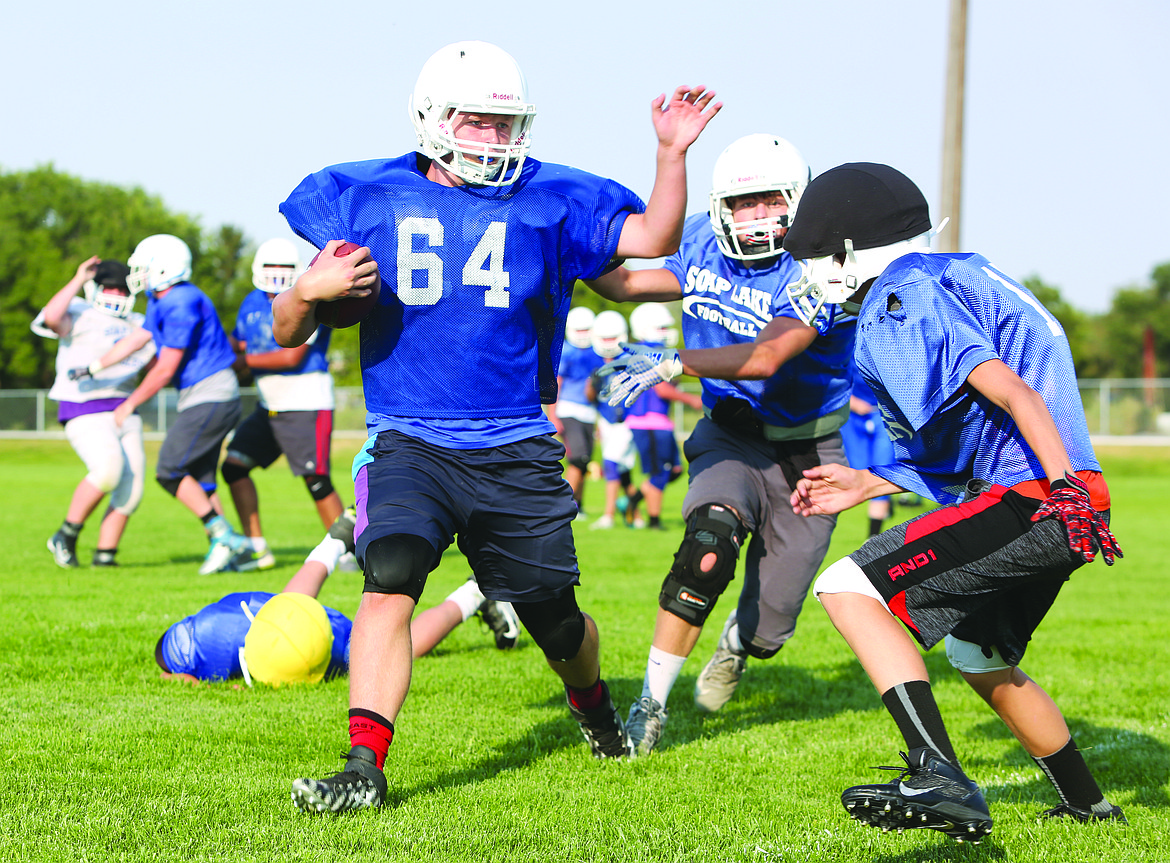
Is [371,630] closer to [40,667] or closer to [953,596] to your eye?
[953,596]

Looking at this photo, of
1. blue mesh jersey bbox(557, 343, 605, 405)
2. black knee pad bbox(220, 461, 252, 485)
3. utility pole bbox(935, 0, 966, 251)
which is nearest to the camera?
black knee pad bbox(220, 461, 252, 485)

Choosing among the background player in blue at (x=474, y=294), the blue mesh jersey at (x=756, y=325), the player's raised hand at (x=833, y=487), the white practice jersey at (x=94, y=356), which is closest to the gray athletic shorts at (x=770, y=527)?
the blue mesh jersey at (x=756, y=325)

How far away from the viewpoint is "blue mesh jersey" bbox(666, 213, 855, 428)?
4.41 meters

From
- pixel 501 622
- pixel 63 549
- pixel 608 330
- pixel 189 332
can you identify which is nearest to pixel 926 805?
pixel 501 622

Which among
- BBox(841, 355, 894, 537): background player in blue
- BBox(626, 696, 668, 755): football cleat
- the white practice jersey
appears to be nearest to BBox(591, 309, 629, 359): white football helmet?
BBox(841, 355, 894, 537): background player in blue

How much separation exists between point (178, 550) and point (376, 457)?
7.20 meters

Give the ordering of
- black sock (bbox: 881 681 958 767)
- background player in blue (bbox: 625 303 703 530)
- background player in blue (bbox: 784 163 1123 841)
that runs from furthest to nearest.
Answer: background player in blue (bbox: 625 303 703 530)
black sock (bbox: 881 681 958 767)
background player in blue (bbox: 784 163 1123 841)

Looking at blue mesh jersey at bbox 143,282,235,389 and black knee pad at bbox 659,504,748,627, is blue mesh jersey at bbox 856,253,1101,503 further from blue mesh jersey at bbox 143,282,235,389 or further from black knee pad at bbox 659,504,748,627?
blue mesh jersey at bbox 143,282,235,389

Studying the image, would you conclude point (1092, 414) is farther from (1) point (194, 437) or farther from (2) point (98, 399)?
(2) point (98, 399)

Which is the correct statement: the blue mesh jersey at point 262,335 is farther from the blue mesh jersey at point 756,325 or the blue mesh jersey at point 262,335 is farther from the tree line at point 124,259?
the tree line at point 124,259

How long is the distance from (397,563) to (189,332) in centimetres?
573

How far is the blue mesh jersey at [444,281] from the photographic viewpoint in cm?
342

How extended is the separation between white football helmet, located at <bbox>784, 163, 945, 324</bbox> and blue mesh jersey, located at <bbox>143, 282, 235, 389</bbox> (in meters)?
6.06

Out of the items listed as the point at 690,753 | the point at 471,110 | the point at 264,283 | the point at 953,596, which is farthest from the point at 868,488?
the point at 264,283
